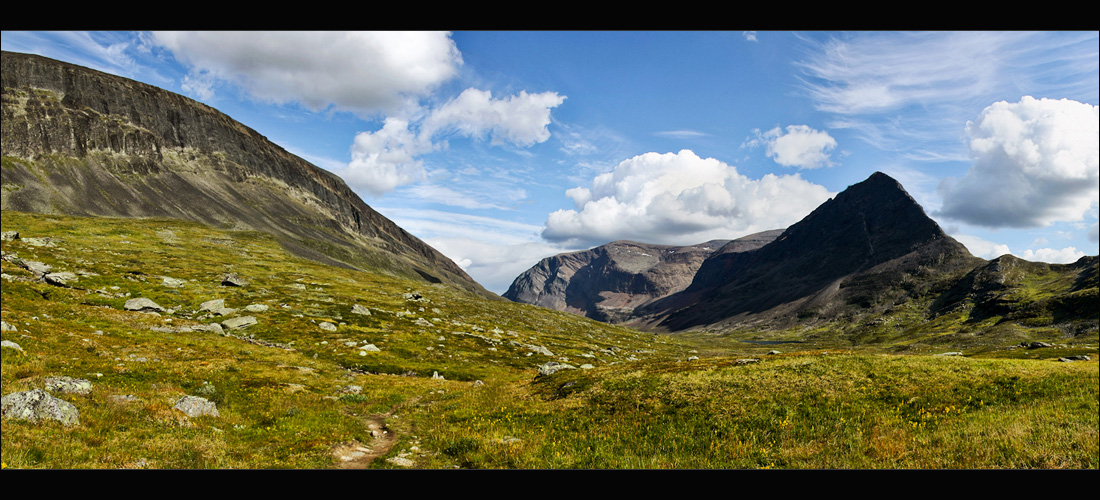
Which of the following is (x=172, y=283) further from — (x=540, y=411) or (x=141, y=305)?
(x=540, y=411)

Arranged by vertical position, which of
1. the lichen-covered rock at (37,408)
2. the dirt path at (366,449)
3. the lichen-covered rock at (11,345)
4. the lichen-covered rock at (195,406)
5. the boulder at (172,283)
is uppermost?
the boulder at (172,283)

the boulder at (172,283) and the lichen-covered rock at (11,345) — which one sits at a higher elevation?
the boulder at (172,283)

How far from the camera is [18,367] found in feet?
66.1

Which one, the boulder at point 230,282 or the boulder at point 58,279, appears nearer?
the boulder at point 58,279

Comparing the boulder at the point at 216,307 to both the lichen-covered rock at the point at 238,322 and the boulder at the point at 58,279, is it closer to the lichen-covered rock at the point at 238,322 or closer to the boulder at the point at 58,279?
the lichen-covered rock at the point at 238,322

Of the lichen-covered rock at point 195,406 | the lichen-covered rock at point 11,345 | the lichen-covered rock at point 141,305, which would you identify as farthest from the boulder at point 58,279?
the lichen-covered rock at point 195,406

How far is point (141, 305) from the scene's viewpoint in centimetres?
5478

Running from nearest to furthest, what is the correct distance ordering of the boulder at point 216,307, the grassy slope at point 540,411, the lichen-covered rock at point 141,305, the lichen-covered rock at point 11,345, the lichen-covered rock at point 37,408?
the grassy slope at point 540,411
the lichen-covered rock at point 37,408
the lichen-covered rock at point 11,345
the lichen-covered rock at point 141,305
the boulder at point 216,307

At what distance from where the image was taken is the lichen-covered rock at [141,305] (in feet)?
175

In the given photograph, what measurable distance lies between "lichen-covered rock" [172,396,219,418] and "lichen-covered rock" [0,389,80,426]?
13.8 ft

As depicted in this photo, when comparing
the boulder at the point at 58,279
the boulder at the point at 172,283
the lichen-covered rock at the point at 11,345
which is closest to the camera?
the lichen-covered rock at the point at 11,345

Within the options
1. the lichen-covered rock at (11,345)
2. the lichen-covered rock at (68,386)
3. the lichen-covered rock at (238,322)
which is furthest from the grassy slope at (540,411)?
the lichen-covered rock at (238,322)

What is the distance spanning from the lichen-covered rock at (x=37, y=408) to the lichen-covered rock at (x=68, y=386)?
7.32 ft
